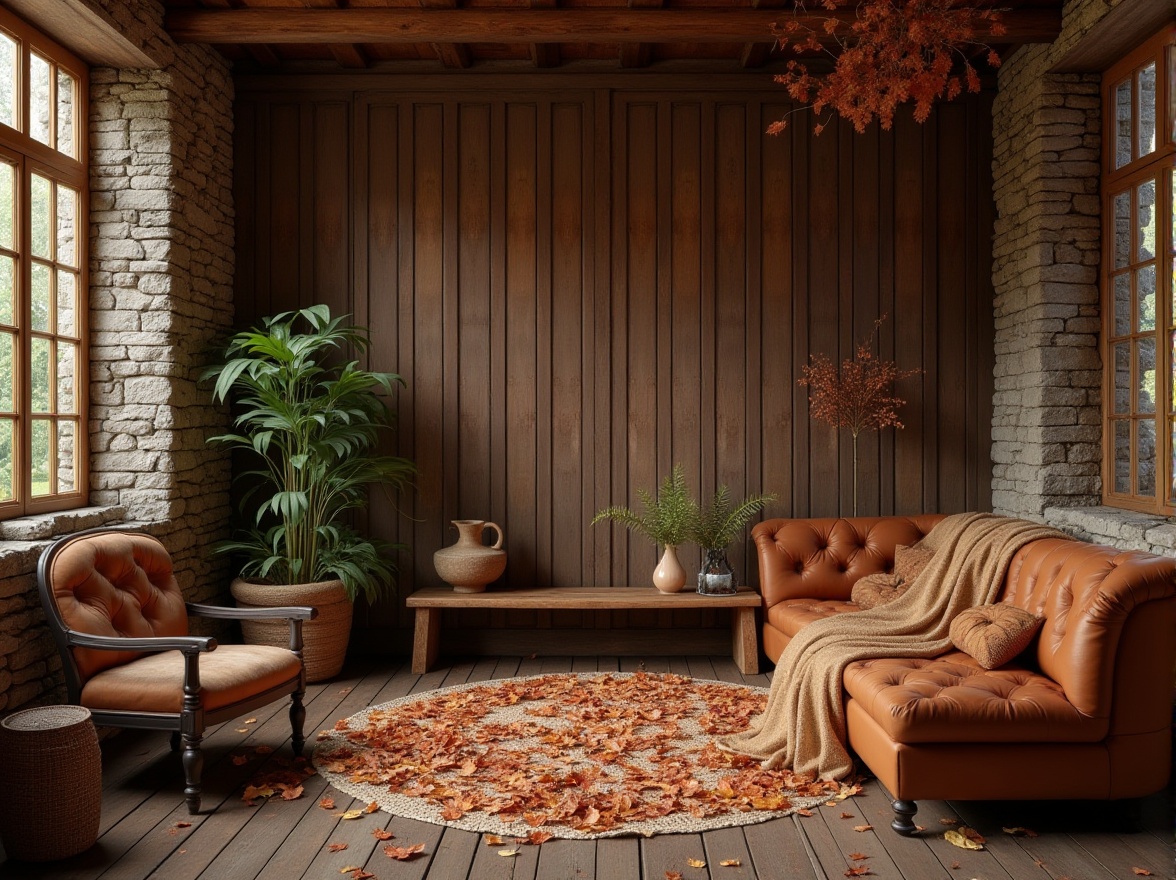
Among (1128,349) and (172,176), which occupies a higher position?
(172,176)

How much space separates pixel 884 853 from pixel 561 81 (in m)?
4.28

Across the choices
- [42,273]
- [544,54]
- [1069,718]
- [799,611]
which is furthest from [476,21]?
[1069,718]

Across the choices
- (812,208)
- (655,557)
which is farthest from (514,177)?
(655,557)

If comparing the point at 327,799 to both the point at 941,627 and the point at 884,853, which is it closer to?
the point at 884,853

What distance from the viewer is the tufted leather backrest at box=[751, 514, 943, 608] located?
4.87 metres

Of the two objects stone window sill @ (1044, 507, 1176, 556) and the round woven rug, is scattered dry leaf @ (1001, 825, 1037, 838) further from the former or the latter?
stone window sill @ (1044, 507, 1176, 556)

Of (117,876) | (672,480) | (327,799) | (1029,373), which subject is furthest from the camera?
(672,480)

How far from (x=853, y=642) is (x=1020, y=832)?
0.88 m

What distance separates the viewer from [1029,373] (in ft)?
16.1

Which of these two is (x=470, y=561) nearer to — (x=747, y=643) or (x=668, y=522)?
(x=668, y=522)

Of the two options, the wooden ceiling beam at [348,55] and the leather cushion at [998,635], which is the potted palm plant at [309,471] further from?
the leather cushion at [998,635]

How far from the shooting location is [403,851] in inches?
112

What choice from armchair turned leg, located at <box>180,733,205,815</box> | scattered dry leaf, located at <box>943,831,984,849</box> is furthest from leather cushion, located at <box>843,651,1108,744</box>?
armchair turned leg, located at <box>180,733,205,815</box>

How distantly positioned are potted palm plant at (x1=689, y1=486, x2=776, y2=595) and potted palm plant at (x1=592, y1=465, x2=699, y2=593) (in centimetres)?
9
